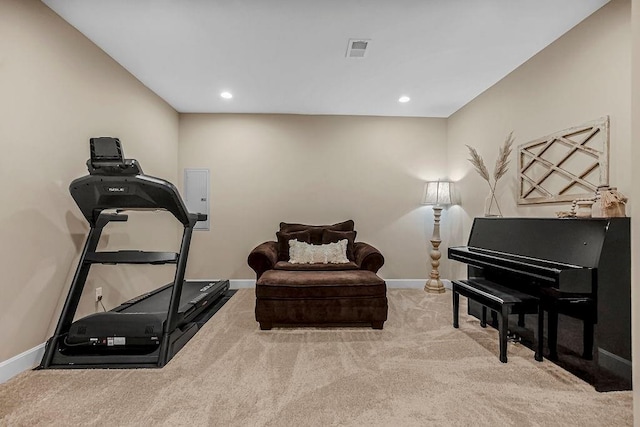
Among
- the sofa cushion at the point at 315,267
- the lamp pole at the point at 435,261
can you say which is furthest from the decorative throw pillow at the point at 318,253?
the lamp pole at the point at 435,261

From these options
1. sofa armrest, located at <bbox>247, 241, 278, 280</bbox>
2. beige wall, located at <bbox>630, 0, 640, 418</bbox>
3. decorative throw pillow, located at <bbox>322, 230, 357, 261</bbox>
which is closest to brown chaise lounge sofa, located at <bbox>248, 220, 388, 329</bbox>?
sofa armrest, located at <bbox>247, 241, 278, 280</bbox>

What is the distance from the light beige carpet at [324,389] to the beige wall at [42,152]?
52 cm

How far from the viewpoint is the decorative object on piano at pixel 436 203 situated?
13.6ft

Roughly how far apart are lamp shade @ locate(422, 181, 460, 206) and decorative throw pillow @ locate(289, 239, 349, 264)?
4.66 ft

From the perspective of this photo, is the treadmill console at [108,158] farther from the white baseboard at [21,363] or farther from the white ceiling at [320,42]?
the white baseboard at [21,363]

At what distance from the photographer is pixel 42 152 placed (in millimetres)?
2154

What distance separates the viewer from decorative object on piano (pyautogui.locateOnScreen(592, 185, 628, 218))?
188 centimetres

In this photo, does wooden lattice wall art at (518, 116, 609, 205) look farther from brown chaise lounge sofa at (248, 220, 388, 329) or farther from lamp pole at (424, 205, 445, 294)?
brown chaise lounge sofa at (248, 220, 388, 329)

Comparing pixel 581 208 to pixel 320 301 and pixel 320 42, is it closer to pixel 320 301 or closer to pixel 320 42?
pixel 320 301

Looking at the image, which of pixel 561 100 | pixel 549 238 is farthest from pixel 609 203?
pixel 561 100

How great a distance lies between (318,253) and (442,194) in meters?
1.91

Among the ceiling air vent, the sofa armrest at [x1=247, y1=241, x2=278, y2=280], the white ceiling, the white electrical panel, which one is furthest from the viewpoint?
the white electrical panel

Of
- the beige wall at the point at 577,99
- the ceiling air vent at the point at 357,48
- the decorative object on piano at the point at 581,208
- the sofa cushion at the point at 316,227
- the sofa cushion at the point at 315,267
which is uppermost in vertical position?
the ceiling air vent at the point at 357,48

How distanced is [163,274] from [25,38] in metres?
2.71
